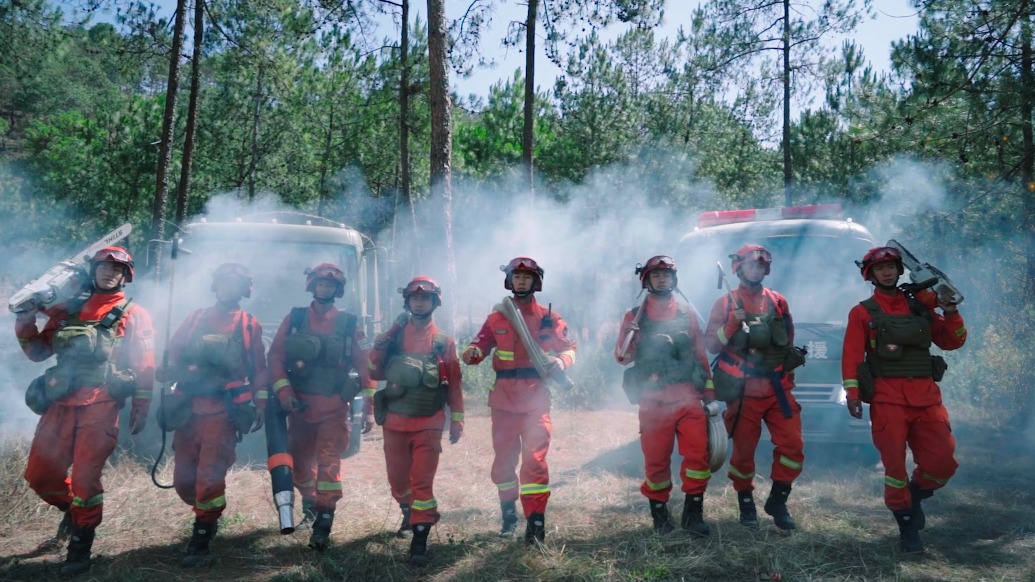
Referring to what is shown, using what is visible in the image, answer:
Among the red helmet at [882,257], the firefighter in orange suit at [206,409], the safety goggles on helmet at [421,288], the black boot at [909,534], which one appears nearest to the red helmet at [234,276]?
the firefighter in orange suit at [206,409]

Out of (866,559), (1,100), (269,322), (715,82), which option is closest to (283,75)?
(269,322)

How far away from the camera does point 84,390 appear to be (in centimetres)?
499

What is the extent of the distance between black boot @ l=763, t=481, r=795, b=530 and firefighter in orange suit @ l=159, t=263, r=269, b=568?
3.69 metres

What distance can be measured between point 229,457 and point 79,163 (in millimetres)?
18051

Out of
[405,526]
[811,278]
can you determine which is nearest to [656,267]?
[405,526]

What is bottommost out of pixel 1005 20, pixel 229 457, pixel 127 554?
pixel 127 554

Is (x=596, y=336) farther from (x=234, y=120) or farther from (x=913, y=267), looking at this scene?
(x=913, y=267)

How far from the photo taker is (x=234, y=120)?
19.5 metres

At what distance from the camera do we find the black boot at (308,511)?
578 cm

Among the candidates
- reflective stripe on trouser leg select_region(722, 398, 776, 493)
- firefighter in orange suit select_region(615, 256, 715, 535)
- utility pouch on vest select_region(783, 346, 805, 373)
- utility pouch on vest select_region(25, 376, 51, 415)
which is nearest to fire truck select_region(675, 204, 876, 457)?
utility pouch on vest select_region(783, 346, 805, 373)

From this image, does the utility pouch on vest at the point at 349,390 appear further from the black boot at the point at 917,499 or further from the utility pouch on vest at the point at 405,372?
the black boot at the point at 917,499

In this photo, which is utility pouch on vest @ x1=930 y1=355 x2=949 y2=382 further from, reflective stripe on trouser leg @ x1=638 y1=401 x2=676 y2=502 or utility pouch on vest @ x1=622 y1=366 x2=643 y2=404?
utility pouch on vest @ x1=622 y1=366 x2=643 y2=404

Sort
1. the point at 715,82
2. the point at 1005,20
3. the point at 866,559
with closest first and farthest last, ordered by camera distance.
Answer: the point at 866,559, the point at 1005,20, the point at 715,82

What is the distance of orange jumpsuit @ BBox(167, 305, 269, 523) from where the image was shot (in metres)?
5.04
